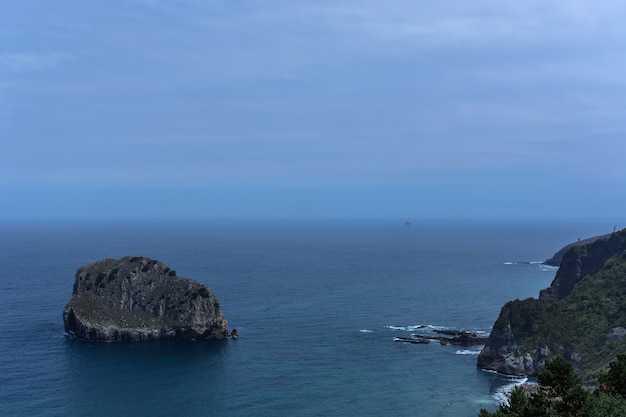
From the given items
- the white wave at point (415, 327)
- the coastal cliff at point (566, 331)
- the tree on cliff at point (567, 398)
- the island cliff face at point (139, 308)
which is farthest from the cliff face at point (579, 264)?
the tree on cliff at point (567, 398)

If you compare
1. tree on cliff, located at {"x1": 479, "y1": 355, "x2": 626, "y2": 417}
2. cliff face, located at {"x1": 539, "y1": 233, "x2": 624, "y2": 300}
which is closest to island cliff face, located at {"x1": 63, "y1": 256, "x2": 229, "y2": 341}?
tree on cliff, located at {"x1": 479, "y1": 355, "x2": 626, "y2": 417}

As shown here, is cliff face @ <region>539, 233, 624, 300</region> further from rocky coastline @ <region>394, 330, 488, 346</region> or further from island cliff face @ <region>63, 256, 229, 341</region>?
island cliff face @ <region>63, 256, 229, 341</region>

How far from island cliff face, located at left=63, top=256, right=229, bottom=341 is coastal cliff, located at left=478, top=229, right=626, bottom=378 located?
65481mm

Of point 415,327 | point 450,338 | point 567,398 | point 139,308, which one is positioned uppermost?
point 567,398

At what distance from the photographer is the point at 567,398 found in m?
49.2

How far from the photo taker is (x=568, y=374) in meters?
50.2

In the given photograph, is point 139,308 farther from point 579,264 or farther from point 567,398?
point 579,264

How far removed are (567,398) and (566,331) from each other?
242 feet

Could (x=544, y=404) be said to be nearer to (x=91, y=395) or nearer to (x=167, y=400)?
(x=167, y=400)

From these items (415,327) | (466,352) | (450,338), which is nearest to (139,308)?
(415,327)

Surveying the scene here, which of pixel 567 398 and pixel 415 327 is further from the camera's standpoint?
pixel 415 327

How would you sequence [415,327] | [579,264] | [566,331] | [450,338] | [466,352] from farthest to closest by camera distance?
[579,264]
[415,327]
[450,338]
[466,352]
[566,331]

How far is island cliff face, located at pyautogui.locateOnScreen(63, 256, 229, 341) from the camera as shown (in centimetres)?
13675

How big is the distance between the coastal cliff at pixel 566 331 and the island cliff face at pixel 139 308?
65481 millimetres
